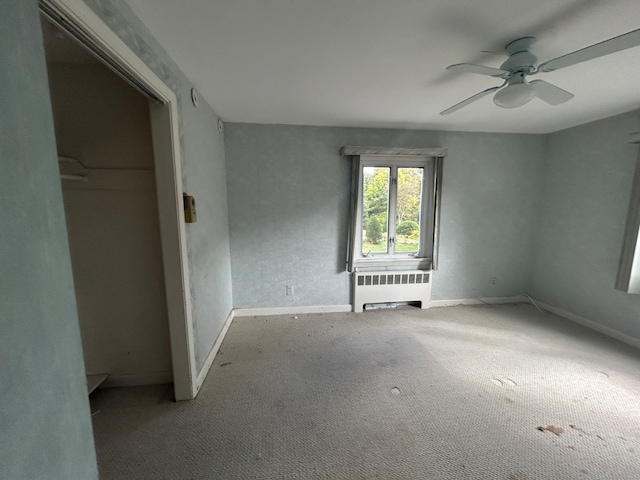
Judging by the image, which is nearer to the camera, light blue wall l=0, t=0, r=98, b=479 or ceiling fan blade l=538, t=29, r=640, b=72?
light blue wall l=0, t=0, r=98, b=479

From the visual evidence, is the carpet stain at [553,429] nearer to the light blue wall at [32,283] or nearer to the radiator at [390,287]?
the radiator at [390,287]

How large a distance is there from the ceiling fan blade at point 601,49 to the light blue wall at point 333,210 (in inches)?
71.0

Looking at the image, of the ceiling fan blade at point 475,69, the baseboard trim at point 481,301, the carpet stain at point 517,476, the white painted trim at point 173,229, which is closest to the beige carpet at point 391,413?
the carpet stain at point 517,476

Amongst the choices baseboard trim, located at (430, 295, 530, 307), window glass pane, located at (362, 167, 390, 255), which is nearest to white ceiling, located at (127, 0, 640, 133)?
window glass pane, located at (362, 167, 390, 255)

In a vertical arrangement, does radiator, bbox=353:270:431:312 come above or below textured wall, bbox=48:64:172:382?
below

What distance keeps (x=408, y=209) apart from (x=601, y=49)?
83.9 inches

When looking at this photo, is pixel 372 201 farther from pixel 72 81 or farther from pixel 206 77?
pixel 72 81

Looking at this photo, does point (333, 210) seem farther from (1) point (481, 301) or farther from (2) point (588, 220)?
(2) point (588, 220)

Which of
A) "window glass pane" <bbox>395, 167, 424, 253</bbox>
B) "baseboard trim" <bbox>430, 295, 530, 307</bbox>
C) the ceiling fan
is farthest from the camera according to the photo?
"baseboard trim" <bbox>430, 295, 530, 307</bbox>

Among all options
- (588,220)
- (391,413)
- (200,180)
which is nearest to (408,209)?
(588,220)

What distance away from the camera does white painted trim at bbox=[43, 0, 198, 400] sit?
149 cm

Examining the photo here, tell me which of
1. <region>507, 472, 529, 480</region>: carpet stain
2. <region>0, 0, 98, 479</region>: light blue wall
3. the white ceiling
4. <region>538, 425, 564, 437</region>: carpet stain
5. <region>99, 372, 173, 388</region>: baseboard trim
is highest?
the white ceiling

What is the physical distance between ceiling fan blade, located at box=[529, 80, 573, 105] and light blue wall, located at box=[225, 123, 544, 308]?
1.48m

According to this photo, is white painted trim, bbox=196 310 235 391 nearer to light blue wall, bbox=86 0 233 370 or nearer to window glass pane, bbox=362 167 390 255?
light blue wall, bbox=86 0 233 370
